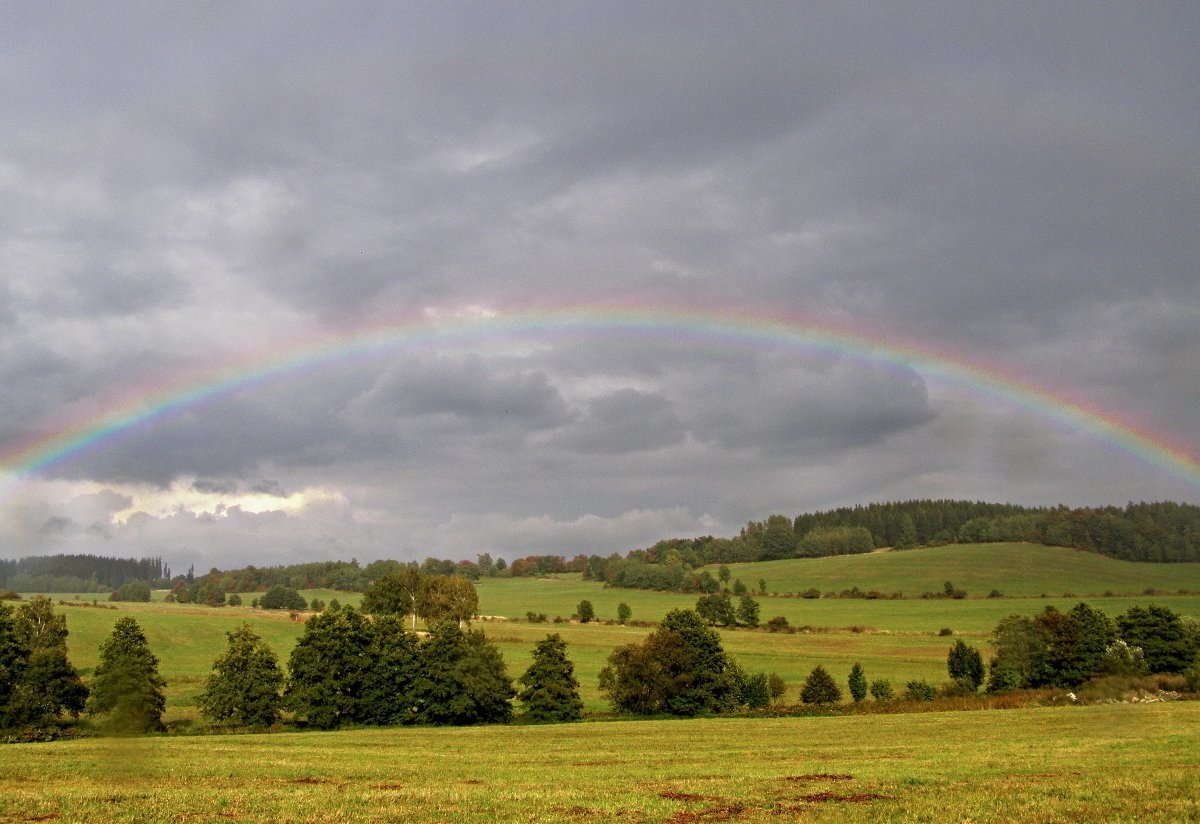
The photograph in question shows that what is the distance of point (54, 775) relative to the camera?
95.8 feet

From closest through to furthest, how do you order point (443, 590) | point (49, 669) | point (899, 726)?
point (899, 726) < point (49, 669) < point (443, 590)

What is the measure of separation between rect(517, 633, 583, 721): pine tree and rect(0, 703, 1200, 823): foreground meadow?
89.1 feet

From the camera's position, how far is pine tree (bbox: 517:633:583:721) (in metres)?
78.4

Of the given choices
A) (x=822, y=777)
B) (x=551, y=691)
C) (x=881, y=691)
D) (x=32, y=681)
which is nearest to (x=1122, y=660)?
(x=881, y=691)

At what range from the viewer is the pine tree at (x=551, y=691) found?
7844cm

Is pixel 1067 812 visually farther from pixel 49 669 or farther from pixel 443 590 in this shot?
pixel 443 590

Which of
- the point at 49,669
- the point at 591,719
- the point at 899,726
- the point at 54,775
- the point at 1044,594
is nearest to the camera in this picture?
the point at 54,775

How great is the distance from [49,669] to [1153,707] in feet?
275

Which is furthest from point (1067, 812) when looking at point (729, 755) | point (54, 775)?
point (54, 775)

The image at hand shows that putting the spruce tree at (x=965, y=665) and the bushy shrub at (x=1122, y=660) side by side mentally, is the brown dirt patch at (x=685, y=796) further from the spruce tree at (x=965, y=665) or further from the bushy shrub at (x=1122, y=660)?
the spruce tree at (x=965, y=665)

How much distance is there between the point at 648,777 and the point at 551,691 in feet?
172

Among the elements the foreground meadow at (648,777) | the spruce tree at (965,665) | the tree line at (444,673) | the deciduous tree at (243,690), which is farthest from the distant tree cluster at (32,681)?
the spruce tree at (965,665)

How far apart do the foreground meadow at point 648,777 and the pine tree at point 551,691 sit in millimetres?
27152

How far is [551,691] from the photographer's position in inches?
3088
